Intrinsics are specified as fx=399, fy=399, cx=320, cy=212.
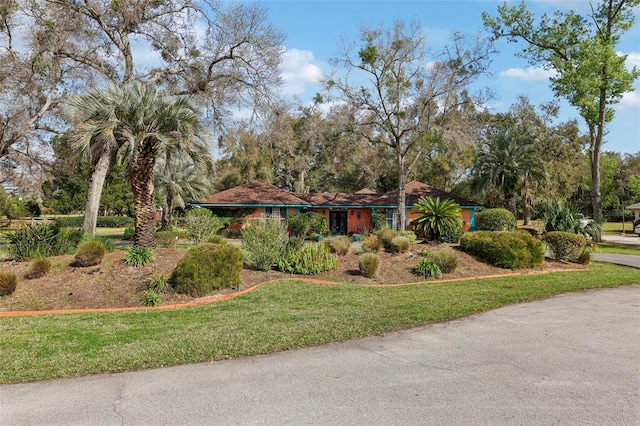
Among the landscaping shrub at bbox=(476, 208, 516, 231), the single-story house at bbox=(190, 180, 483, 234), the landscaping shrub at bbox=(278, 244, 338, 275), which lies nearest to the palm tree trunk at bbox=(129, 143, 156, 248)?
the landscaping shrub at bbox=(278, 244, 338, 275)

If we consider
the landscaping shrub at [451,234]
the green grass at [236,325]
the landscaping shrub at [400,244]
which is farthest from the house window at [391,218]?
the green grass at [236,325]

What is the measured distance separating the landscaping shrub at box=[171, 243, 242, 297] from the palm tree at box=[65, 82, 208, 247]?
3.02 m

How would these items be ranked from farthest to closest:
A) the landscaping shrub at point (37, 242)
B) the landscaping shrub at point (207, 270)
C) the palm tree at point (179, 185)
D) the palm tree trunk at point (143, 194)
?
the palm tree at point (179, 185), the palm tree trunk at point (143, 194), the landscaping shrub at point (37, 242), the landscaping shrub at point (207, 270)

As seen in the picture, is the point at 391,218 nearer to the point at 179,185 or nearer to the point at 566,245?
the point at 179,185

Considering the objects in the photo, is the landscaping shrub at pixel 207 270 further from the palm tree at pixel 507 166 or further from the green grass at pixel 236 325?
the palm tree at pixel 507 166

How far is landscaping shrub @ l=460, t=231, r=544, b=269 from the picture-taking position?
1276 centimetres

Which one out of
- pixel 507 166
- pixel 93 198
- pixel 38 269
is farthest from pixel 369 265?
pixel 507 166

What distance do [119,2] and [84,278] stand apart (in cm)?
1427

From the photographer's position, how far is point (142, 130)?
437 inches

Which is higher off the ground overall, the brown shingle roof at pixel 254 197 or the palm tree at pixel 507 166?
the palm tree at pixel 507 166

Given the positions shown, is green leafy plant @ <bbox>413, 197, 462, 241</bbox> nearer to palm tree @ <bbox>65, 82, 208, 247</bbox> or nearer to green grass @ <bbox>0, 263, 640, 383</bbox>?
green grass @ <bbox>0, 263, 640, 383</bbox>

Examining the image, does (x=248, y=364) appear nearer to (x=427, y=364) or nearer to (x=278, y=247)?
(x=427, y=364)

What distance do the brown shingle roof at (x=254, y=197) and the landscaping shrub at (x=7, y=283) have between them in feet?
69.5

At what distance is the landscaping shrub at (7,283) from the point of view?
812 cm
